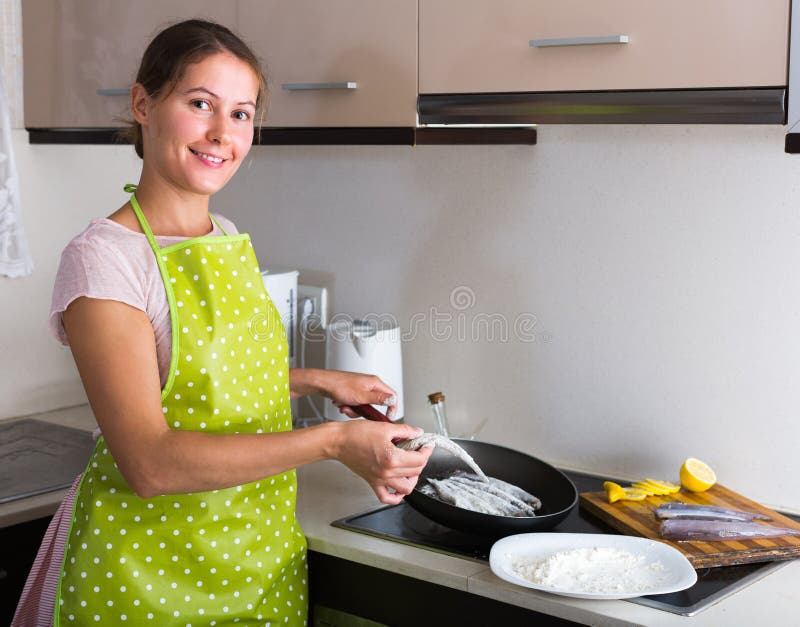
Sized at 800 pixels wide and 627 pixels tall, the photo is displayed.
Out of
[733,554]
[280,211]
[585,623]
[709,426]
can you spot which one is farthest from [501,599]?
[280,211]

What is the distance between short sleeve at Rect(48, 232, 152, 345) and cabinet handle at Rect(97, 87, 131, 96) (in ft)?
2.53

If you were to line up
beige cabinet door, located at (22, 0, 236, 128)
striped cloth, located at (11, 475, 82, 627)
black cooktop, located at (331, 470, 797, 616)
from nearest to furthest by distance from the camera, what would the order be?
black cooktop, located at (331, 470, 797, 616) < striped cloth, located at (11, 475, 82, 627) < beige cabinet door, located at (22, 0, 236, 128)

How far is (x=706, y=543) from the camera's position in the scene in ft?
4.97

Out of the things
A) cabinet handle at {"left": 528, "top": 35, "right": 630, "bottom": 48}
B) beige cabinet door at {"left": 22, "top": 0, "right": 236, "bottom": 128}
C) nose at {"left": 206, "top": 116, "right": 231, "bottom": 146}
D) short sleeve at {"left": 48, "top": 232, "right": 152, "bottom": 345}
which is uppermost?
beige cabinet door at {"left": 22, "top": 0, "right": 236, "bottom": 128}

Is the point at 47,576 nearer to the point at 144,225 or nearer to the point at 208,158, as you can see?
the point at 144,225

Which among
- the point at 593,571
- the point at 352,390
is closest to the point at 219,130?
the point at 352,390

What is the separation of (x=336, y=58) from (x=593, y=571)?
1.00 meters

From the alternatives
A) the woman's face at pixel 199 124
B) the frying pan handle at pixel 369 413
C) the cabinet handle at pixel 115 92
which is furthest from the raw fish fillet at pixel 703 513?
the cabinet handle at pixel 115 92

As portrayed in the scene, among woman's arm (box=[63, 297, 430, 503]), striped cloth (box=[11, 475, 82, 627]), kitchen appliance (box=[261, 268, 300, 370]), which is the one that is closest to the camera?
woman's arm (box=[63, 297, 430, 503])

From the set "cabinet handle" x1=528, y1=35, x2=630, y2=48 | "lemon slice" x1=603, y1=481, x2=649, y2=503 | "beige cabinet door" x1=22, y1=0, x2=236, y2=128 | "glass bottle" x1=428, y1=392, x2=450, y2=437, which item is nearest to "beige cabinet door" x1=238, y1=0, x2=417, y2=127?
"beige cabinet door" x1=22, y1=0, x2=236, y2=128

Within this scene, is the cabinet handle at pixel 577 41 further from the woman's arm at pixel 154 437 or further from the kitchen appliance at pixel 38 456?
the kitchen appliance at pixel 38 456

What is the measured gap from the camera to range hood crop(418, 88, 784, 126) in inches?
53.9

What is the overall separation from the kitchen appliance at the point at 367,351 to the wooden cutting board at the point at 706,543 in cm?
54

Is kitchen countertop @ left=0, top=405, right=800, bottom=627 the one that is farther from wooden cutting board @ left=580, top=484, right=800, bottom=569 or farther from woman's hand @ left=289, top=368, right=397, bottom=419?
woman's hand @ left=289, top=368, right=397, bottom=419
